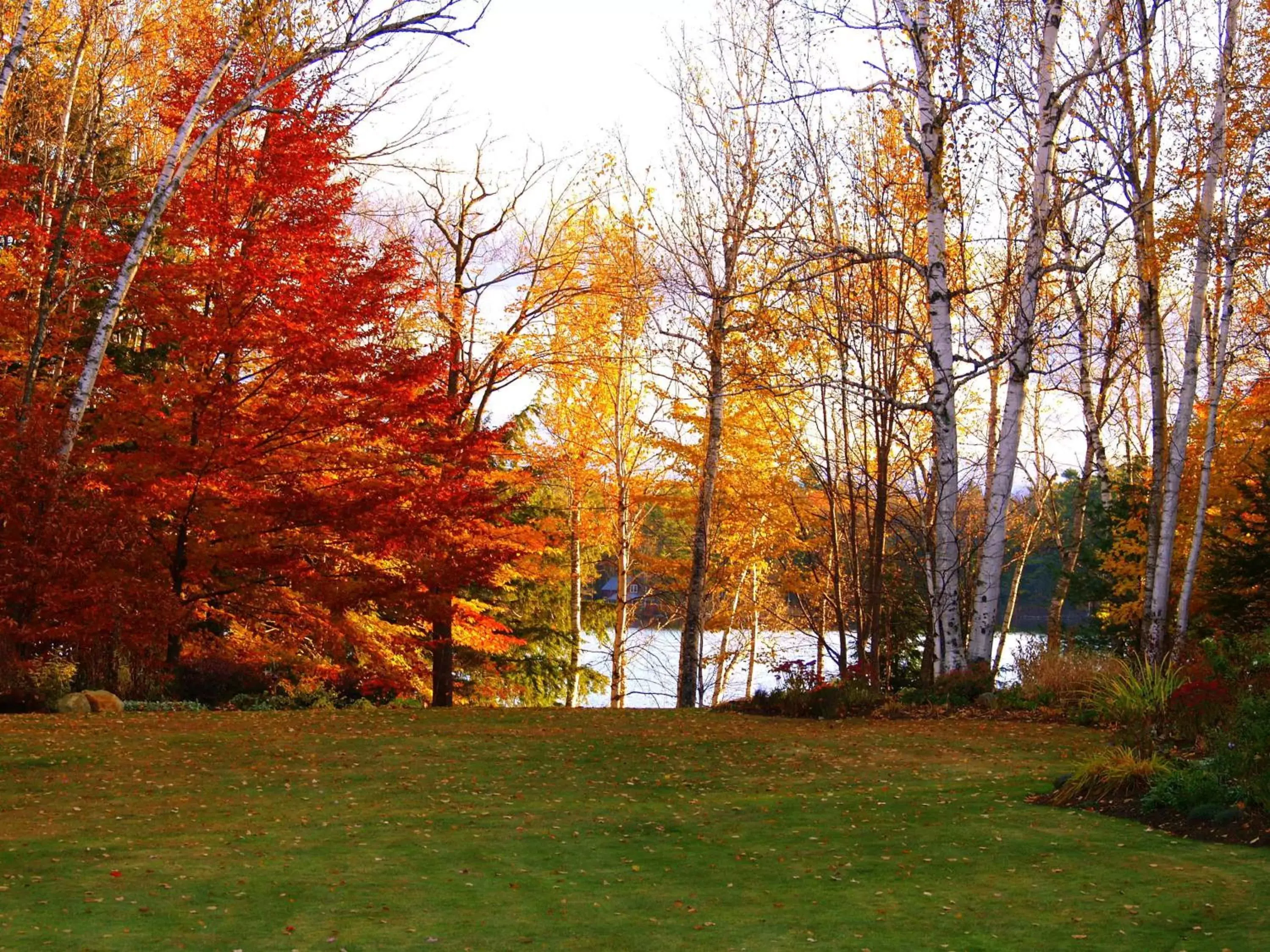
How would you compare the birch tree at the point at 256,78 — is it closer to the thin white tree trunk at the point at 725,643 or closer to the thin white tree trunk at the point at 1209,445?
the thin white tree trunk at the point at 1209,445

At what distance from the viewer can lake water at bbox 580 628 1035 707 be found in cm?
2462

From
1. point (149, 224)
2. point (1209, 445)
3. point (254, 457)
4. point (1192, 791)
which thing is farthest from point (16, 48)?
point (1209, 445)

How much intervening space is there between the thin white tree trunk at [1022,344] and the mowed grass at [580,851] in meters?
2.68

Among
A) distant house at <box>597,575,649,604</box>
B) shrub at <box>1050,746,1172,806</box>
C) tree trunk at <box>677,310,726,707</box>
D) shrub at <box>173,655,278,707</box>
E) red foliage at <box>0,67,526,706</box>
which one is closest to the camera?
shrub at <box>1050,746,1172,806</box>

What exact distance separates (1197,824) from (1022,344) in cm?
650

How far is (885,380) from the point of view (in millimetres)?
14164

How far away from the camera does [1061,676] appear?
11086mm

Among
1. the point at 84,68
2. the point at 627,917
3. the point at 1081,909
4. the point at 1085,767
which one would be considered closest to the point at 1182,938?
the point at 1081,909

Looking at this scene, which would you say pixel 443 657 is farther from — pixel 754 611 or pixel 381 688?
pixel 754 611

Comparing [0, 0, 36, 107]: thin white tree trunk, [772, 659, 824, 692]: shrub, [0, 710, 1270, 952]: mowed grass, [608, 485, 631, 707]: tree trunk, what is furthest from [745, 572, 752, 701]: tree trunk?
[0, 0, 36, 107]: thin white tree trunk

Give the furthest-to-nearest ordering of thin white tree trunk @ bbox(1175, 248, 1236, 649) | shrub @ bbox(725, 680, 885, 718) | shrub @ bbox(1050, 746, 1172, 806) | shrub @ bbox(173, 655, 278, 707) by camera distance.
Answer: shrub @ bbox(173, 655, 278, 707), thin white tree trunk @ bbox(1175, 248, 1236, 649), shrub @ bbox(725, 680, 885, 718), shrub @ bbox(1050, 746, 1172, 806)

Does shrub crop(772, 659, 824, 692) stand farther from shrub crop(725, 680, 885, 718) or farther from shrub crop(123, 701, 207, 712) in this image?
shrub crop(123, 701, 207, 712)

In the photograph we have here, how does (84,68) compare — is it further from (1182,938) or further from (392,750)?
(1182,938)

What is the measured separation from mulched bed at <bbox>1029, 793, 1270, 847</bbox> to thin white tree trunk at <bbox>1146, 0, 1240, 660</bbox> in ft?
20.5
